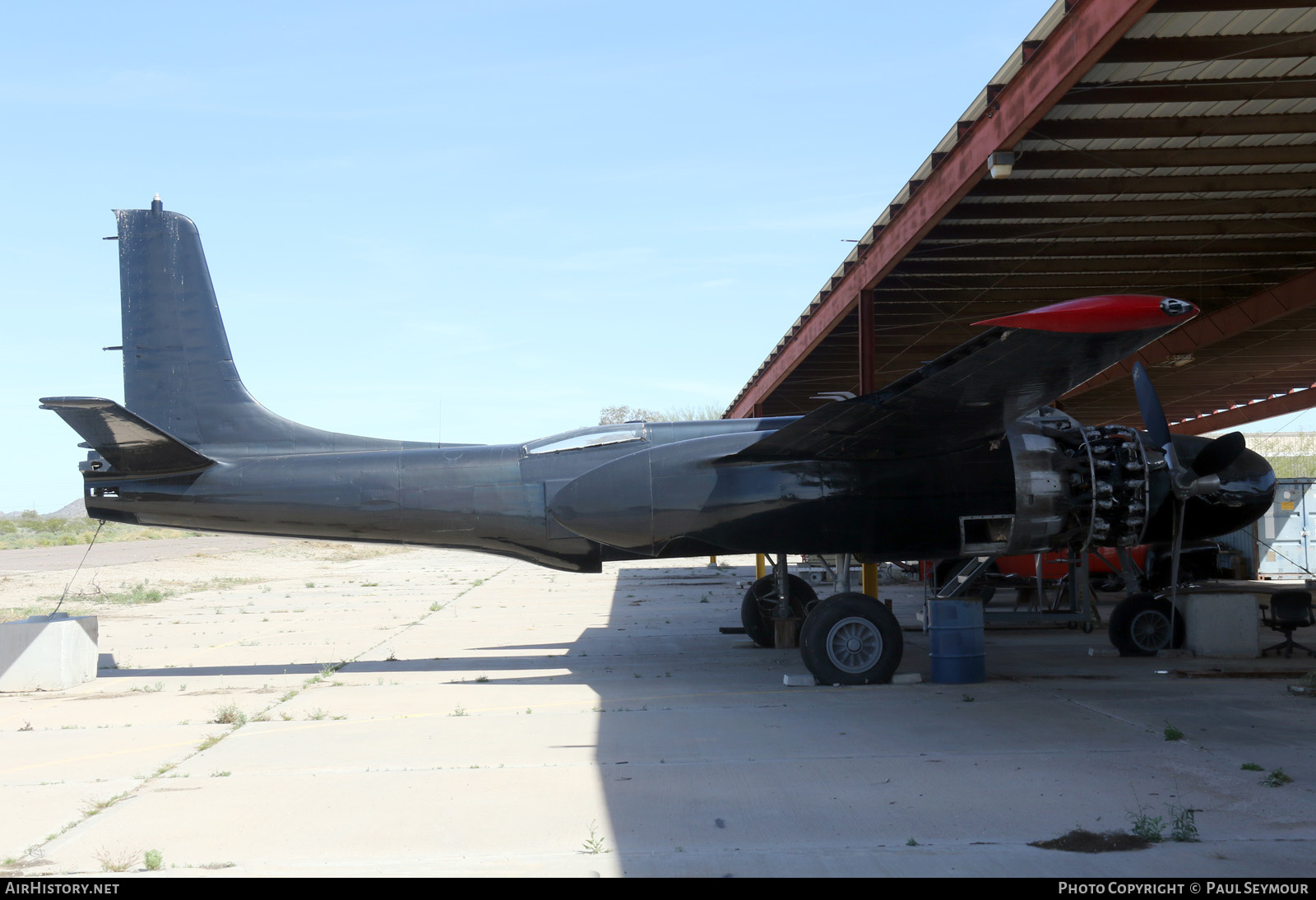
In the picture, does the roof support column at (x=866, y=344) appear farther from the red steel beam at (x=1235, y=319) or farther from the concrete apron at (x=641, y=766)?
the red steel beam at (x=1235, y=319)

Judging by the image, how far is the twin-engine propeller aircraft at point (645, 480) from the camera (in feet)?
35.1

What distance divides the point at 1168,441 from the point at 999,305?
9154mm

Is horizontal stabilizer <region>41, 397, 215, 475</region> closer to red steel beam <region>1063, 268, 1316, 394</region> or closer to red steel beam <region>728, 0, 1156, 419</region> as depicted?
red steel beam <region>728, 0, 1156, 419</region>

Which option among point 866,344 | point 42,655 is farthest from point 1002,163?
point 42,655

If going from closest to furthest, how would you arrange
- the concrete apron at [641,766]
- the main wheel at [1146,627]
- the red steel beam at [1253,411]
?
1. the concrete apron at [641,766]
2. the main wheel at [1146,627]
3. the red steel beam at [1253,411]

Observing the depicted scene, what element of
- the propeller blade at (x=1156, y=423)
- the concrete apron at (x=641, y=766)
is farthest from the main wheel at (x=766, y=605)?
the propeller blade at (x=1156, y=423)

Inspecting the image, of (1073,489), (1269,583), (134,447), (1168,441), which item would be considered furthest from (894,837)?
(1269,583)

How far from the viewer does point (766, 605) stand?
14.4 metres

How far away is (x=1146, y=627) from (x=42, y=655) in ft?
44.8

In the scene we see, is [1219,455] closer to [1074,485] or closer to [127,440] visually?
[1074,485]

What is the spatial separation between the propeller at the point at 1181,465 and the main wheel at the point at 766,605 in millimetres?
4868

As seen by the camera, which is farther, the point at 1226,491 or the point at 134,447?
the point at 1226,491

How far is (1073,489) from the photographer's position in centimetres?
1121

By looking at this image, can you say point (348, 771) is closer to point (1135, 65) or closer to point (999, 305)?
point (1135, 65)
